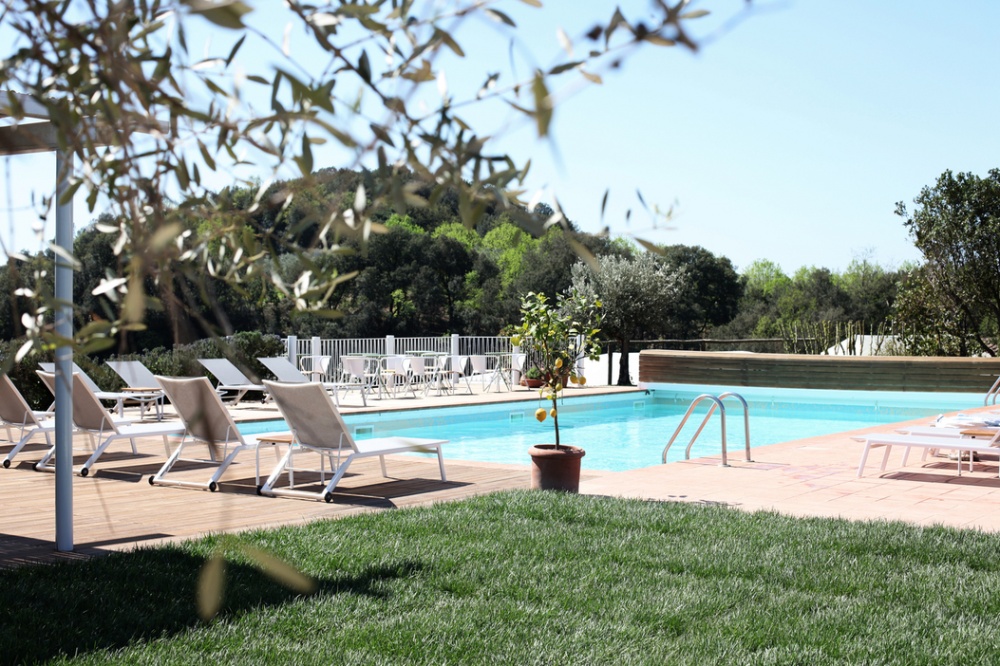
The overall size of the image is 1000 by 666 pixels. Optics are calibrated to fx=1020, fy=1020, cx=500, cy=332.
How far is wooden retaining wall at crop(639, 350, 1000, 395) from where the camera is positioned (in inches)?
747

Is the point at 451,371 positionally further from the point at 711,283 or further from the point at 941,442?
the point at 711,283

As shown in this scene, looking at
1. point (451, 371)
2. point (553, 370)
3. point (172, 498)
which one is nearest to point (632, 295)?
point (451, 371)

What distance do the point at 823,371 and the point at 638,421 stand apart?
661 centimetres

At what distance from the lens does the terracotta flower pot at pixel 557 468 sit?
265 inches

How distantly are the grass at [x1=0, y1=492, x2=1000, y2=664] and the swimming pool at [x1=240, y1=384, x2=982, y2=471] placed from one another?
14.9ft

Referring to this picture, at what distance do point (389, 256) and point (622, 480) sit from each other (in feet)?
109

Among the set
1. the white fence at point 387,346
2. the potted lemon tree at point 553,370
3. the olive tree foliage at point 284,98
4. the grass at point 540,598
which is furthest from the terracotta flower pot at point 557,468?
the white fence at point 387,346

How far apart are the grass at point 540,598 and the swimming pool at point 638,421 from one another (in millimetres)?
4548

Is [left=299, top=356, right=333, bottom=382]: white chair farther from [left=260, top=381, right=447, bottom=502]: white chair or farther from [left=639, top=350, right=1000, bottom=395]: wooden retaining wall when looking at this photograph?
[left=260, top=381, right=447, bottom=502]: white chair

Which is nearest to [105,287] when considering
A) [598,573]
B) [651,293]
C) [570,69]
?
[570,69]

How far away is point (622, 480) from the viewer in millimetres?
7672

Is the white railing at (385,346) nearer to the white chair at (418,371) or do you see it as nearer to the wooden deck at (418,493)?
the white chair at (418,371)

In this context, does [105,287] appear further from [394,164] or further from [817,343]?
[817,343]

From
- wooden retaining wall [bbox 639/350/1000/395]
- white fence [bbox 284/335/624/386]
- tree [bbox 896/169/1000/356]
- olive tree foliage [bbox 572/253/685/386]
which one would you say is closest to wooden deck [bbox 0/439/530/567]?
white fence [bbox 284/335/624/386]
